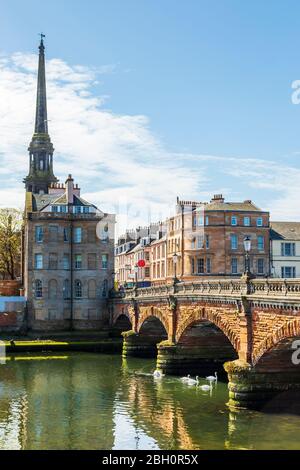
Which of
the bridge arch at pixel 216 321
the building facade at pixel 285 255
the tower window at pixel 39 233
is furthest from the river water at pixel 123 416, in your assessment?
the building facade at pixel 285 255

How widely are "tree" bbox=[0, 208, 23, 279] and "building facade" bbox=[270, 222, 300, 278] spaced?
41.4m

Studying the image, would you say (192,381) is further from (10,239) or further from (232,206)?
(10,239)

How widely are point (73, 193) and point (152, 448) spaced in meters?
61.7

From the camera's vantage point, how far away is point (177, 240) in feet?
302

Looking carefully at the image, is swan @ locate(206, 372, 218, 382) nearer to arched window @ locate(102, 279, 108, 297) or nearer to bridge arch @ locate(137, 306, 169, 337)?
bridge arch @ locate(137, 306, 169, 337)

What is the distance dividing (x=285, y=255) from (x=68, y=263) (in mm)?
29082

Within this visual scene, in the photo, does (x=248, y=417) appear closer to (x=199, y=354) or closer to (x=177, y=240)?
(x=199, y=354)

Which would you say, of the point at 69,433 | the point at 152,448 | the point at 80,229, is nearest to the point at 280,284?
the point at 152,448

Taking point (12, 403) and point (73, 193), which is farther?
point (73, 193)

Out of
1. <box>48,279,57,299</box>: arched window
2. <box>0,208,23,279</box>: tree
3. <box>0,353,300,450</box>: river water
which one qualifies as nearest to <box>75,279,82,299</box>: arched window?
<box>48,279,57,299</box>: arched window

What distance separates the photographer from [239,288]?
4284cm

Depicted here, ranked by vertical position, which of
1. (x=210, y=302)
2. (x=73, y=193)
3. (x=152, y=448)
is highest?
(x=73, y=193)

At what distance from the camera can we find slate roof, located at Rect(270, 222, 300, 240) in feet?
297

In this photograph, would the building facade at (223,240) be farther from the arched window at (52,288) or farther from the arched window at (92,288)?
the arched window at (52,288)
